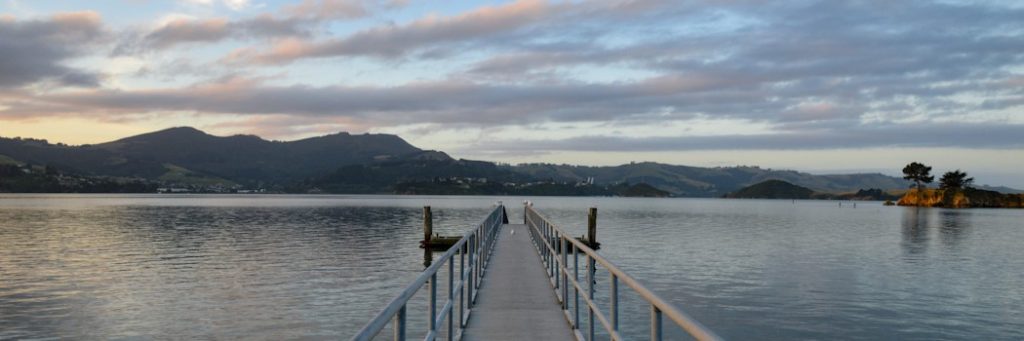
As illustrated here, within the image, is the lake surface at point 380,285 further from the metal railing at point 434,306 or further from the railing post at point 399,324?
the railing post at point 399,324

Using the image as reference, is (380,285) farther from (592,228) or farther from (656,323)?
(656,323)

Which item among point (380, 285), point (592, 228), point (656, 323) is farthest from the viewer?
point (592, 228)

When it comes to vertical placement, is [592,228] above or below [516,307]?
above

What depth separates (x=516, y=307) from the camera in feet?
48.3

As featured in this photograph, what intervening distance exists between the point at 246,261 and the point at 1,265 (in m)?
11.4

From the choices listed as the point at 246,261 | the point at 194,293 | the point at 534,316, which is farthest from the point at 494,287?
the point at 246,261

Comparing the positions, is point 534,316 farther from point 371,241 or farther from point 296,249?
point 371,241

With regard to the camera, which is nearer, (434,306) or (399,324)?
(399,324)

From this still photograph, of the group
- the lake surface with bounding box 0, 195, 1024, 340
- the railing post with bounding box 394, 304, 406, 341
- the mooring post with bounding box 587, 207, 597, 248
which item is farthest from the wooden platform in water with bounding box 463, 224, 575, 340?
the mooring post with bounding box 587, 207, 597, 248

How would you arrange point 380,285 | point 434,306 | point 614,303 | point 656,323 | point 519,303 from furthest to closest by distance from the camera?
point 380,285, point 519,303, point 434,306, point 614,303, point 656,323

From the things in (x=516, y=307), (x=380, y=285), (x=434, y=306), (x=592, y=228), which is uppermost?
(x=434, y=306)

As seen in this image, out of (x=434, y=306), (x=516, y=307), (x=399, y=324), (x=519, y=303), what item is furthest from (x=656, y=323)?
(x=519, y=303)

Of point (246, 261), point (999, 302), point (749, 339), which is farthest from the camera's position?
point (246, 261)

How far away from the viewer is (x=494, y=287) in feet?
57.4
